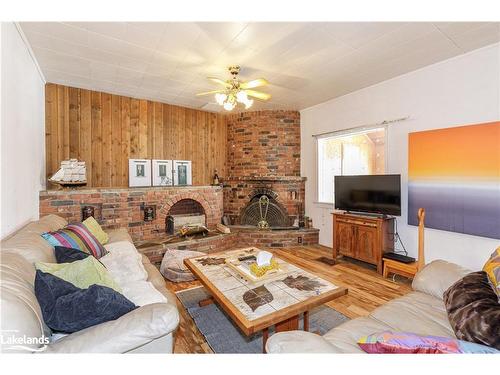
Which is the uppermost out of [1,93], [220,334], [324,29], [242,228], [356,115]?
[324,29]

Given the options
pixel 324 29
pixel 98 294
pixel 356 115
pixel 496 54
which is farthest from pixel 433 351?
pixel 356 115

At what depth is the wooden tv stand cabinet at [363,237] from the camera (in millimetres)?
3150

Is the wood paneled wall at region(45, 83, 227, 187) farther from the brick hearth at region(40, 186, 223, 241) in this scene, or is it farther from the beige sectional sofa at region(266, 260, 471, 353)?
the beige sectional sofa at region(266, 260, 471, 353)

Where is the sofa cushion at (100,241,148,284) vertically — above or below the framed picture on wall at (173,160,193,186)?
below

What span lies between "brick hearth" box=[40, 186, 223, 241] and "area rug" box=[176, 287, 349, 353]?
1.55 m

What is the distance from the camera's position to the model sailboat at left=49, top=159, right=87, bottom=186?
123 inches

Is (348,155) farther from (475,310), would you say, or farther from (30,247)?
(30,247)

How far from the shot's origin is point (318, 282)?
1907 mm

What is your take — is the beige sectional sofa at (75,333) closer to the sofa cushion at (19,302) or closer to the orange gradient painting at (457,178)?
the sofa cushion at (19,302)

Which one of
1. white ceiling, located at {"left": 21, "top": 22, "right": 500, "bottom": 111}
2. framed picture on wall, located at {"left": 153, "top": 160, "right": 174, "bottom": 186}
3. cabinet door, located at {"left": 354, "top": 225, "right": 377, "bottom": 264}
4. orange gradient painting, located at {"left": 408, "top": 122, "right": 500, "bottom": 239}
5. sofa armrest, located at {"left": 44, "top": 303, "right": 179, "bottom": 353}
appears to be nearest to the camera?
sofa armrest, located at {"left": 44, "top": 303, "right": 179, "bottom": 353}

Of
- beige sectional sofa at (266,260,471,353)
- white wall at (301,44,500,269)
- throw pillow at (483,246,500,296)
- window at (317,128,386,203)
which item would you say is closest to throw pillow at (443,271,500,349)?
throw pillow at (483,246,500,296)

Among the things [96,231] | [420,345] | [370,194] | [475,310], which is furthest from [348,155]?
[96,231]
